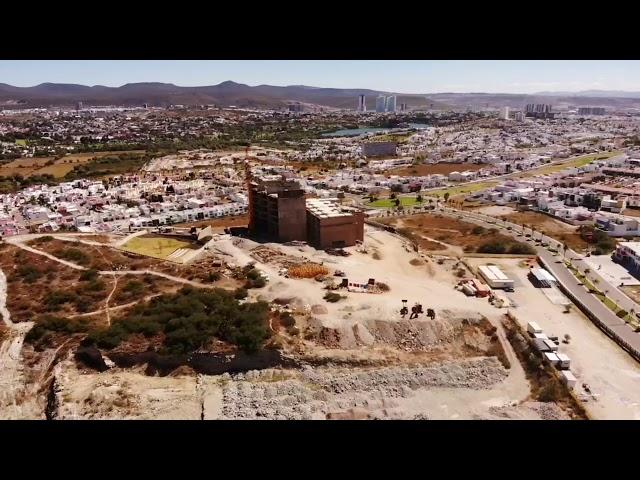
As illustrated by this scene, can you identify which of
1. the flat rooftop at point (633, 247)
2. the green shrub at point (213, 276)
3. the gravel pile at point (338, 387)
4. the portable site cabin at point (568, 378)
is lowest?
the gravel pile at point (338, 387)

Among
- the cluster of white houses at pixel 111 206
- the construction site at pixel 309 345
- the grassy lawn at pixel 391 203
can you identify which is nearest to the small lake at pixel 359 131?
the cluster of white houses at pixel 111 206

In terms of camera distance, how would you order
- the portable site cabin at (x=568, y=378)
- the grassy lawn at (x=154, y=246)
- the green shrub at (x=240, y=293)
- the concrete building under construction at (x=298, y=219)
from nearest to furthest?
1. the portable site cabin at (x=568, y=378)
2. the green shrub at (x=240, y=293)
3. the grassy lawn at (x=154, y=246)
4. the concrete building under construction at (x=298, y=219)

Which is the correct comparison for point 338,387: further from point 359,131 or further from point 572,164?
point 359,131

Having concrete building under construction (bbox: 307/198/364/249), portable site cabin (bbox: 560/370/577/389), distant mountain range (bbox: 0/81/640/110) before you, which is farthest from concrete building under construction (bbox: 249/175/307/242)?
distant mountain range (bbox: 0/81/640/110)

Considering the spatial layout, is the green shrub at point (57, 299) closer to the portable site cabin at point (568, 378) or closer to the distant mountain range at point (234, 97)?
the portable site cabin at point (568, 378)

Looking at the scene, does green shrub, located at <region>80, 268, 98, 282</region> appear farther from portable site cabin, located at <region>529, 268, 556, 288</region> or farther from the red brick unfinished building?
portable site cabin, located at <region>529, 268, 556, 288</region>
